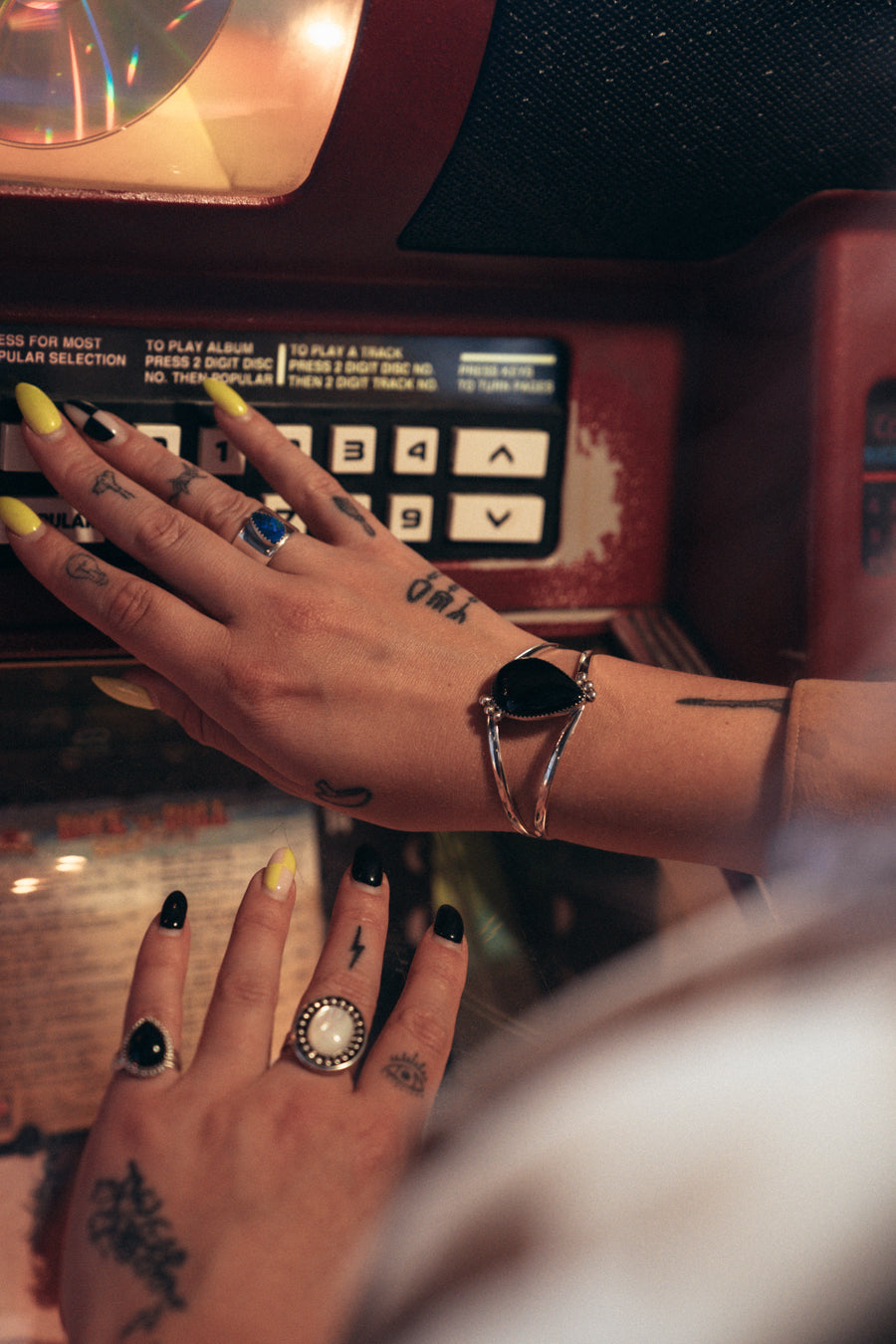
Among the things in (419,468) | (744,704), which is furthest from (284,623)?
(744,704)

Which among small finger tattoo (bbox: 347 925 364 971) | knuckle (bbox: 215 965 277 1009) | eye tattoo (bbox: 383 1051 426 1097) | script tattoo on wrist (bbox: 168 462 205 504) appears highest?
script tattoo on wrist (bbox: 168 462 205 504)

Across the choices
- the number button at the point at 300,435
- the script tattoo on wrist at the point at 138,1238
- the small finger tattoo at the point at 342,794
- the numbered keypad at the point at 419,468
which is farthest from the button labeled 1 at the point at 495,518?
the script tattoo on wrist at the point at 138,1238

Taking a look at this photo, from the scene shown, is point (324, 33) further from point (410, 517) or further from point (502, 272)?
point (410, 517)

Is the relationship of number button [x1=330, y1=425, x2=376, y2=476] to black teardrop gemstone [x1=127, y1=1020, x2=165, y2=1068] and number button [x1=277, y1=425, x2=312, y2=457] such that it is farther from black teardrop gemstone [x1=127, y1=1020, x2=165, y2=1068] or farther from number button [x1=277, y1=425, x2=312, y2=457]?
black teardrop gemstone [x1=127, y1=1020, x2=165, y2=1068]

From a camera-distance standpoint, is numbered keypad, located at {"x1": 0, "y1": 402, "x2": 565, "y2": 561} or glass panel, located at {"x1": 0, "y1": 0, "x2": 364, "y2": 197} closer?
glass panel, located at {"x1": 0, "y1": 0, "x2": 364, "y2": 197}

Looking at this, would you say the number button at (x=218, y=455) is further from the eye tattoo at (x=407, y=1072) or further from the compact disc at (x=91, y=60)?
the eye tattoo at (x=407, y=1072)

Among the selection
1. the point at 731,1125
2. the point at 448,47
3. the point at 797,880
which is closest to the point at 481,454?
the point at 448,47

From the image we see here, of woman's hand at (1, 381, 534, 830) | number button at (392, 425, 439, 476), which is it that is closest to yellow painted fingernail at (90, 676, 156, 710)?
woman's hand at (1, 381, 534, 830)

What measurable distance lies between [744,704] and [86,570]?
16.3 inches

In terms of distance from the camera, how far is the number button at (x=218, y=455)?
2.20ft

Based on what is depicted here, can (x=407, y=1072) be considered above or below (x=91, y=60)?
below

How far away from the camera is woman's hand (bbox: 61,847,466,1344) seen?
466 millimetres

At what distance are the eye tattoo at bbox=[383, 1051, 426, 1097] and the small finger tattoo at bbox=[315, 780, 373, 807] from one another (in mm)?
147

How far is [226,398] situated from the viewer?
0.65 m
